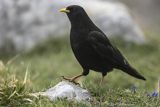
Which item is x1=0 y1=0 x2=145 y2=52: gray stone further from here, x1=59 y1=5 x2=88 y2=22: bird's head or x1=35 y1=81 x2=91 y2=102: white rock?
x1=35 y1=81 x2=91 y2=102: white rock

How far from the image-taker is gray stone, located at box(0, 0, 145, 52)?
580 inches

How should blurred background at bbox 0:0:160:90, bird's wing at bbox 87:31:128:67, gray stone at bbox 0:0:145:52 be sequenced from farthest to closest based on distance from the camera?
gray stone at bbox 0:0:145:52
blurred background at bbox 0:0:160:90
bird's wing at bbox 87:31:128:67

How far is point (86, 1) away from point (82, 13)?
803 centimetres

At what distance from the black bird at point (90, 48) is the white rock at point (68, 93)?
0.29 metres

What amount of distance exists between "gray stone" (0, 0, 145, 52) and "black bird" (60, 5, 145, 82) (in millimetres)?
6819

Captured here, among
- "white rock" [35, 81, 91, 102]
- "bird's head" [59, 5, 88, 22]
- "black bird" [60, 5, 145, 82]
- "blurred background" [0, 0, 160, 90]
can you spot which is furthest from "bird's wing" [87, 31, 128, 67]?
Answer: "blurred background" [0, 0, 160, 90]

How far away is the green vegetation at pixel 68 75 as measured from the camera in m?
7.23

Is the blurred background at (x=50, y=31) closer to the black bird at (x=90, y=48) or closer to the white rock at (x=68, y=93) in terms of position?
the black bird at (x=90, y=48)

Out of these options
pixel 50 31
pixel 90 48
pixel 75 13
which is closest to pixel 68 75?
pixel 50 31

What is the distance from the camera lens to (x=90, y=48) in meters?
7.64

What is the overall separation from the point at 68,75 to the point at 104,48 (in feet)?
15.6

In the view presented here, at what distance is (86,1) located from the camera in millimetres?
15930

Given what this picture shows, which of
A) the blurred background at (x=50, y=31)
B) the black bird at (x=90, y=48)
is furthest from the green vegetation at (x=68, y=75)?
the black bird at (x=90, y=48)

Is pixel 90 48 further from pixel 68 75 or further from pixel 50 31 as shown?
pixel 50 31
